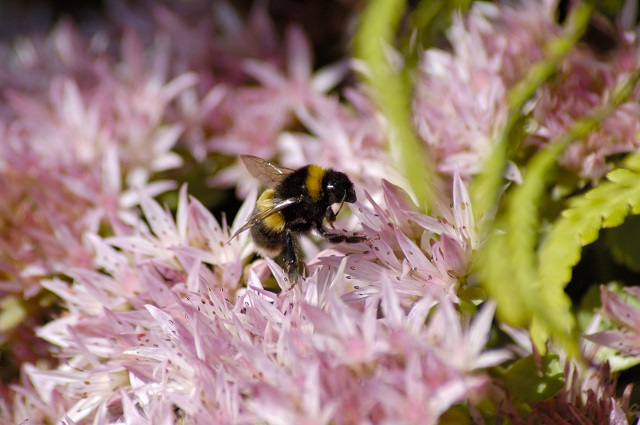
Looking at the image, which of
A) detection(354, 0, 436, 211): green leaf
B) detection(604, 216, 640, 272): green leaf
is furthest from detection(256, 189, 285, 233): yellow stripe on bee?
detection(604, 216, 640, 272): green leaf

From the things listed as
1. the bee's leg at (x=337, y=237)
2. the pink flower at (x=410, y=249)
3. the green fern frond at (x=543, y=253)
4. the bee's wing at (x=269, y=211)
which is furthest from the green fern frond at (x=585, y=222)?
the bee's wing at (x=269, y=211)

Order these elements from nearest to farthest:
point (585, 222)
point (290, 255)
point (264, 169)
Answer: point (585, 222)
point (290, 255)
point (264, 169)

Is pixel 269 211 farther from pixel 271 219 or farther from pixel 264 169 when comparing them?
pixel 264 169

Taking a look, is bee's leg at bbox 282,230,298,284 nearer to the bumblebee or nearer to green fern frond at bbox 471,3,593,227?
the bumblebee

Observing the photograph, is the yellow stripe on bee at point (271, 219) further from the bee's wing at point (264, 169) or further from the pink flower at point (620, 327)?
the pink flower at point (620, 327)

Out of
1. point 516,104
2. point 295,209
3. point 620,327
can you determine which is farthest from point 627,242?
point 295,209

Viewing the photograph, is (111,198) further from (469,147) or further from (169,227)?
(469,147)
